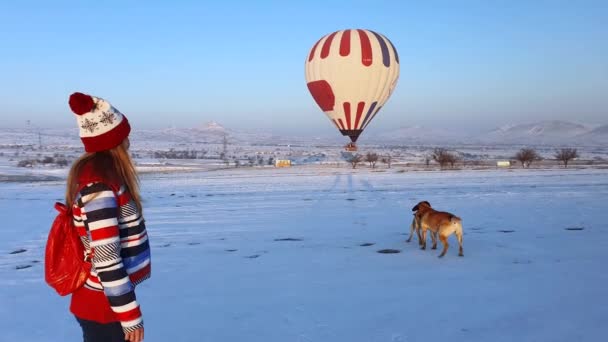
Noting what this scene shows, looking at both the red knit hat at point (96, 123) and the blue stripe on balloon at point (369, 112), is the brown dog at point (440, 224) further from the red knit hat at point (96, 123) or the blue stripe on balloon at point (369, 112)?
the blue stripe on balloon at point (369, 112)

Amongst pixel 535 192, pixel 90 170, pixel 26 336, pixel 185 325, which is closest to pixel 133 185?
pixel 90 170

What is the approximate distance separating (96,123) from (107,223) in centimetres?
49

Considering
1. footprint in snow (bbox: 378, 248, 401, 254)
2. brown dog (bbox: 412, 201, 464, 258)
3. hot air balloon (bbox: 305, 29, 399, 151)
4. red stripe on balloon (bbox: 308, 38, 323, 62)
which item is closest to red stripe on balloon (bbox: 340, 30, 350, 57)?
hot air balloon (bbox: 305, 29, 399, 151)

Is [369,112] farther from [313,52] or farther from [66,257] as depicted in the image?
[66,257]

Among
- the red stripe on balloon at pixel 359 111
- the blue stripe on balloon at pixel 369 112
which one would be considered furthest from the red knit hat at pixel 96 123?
the blue stripe on balloon at pixel 369 112

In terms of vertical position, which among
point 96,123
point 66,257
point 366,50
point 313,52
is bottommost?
point 66,257

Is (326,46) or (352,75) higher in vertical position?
(326,46)

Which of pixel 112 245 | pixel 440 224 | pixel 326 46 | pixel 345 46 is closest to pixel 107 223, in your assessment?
pixel 112 245

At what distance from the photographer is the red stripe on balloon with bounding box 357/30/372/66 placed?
17.6 metres

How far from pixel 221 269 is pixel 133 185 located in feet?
15.0

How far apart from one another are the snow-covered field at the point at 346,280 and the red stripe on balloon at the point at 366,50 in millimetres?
7895

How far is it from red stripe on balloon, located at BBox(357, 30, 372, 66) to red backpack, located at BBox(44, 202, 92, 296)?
16470 mm

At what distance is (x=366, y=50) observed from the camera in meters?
17.6

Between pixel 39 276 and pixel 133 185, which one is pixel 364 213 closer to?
pixel 39 276
